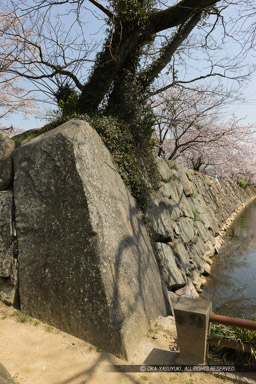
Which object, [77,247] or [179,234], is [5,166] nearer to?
[77,247]

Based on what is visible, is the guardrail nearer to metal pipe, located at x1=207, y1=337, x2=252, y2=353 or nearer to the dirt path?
metal pipe, located at x1=207, y1=337, x2=252, y2=353

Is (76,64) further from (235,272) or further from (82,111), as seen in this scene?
(235,272)

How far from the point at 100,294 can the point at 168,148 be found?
43.6 feet

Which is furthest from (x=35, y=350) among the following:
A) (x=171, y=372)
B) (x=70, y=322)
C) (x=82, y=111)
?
(x=82, y=111)

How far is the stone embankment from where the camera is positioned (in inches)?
130

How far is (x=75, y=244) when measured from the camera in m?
3.49

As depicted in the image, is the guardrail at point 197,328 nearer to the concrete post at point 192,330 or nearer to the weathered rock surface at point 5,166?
the concrete post at point 192,330

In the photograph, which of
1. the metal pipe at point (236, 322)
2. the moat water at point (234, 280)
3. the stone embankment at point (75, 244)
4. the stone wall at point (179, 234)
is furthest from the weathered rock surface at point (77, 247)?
the moat water at point (234, 280)

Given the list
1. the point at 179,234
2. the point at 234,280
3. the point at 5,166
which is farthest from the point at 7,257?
the point at 234,280

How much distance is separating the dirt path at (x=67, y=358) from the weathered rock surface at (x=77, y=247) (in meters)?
0.15

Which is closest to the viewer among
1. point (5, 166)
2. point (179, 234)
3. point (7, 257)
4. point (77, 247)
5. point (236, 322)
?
point (236, 322)

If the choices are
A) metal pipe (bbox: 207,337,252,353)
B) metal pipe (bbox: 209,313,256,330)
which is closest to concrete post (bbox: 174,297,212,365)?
metal pipe (bbox: 209,313,256,330)

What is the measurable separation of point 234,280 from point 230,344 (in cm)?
453

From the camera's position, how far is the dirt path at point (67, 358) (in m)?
2.78
